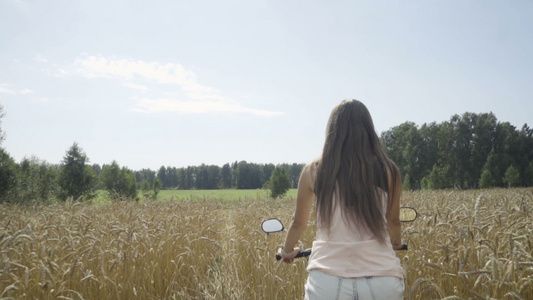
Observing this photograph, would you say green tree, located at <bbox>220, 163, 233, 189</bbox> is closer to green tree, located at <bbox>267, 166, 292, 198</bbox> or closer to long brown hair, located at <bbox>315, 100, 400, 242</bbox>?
green tree, located at <bbox>267, 166, 292, 198</bbox>

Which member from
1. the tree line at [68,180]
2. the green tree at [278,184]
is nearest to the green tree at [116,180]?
the tree line at [68,180]

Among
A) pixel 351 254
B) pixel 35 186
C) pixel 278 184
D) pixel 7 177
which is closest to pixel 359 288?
pixel 351 254

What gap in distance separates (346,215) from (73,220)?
506 cm

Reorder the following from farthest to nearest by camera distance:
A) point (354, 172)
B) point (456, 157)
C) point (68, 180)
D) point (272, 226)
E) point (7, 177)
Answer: point (456, 157), point (68, 180), point (7, 177), point (272, 226), point (354, 172)

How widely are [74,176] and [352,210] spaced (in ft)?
92.1

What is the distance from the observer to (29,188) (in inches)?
951

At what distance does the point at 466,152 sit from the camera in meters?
59.5

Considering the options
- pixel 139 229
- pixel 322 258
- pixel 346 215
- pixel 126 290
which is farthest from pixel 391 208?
pixel 139 229

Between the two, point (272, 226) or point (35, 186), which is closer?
point (272, 226)

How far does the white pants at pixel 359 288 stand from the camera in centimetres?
165

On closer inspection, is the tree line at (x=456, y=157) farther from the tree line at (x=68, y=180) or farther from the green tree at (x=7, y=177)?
the green tree at (x=7, y=177)

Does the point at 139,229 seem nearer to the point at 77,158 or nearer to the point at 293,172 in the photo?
the point at 77,158

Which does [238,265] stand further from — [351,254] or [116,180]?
[116,180]

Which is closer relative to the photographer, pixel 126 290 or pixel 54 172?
pixel 126 290
